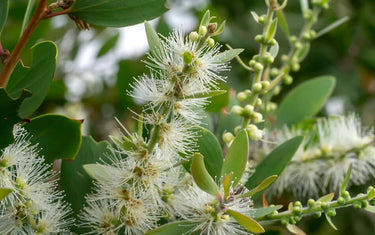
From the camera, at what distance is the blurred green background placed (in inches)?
97.4

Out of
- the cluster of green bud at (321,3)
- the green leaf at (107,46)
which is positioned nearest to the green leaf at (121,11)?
the cluster of green bud at (321,3)

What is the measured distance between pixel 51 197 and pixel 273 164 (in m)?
0.56

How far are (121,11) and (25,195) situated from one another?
503 mm

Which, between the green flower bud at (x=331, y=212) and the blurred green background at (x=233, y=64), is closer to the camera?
the green flower bud at (x=331, y=212)

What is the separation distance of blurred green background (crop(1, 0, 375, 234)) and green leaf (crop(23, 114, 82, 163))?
0.96 m

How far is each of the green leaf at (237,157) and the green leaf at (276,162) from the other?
0.63 feet

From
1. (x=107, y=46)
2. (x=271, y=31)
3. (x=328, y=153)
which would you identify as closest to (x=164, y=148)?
(x=271, y=31)

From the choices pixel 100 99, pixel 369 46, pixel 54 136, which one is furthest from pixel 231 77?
pixel 54 136

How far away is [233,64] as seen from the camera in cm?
304

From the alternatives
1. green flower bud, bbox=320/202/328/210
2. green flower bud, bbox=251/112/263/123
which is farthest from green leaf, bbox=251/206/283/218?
green flower bud, bbox=251/112/263/123

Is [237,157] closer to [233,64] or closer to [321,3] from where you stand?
[321,3]

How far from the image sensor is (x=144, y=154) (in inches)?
44.2

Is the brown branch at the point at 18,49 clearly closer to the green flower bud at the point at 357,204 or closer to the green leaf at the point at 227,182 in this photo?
the green leaf at the point at 227,182

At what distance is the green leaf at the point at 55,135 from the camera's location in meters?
1.21
